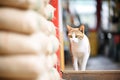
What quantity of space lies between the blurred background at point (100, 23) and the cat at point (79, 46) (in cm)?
461

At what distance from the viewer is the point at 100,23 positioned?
9.77 meters

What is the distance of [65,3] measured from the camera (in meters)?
8.87

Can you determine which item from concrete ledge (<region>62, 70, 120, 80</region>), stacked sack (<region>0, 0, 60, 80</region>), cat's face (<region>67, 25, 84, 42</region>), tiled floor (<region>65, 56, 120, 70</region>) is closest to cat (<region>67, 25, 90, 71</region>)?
cat's face (<region>67, 25, 84, 42</region>)

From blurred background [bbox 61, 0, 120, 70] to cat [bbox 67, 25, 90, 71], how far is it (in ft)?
15.1

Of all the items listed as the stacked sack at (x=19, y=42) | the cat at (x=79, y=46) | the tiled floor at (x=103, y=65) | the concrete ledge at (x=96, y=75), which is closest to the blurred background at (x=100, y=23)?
the tiled floor at (x=103, y=65)

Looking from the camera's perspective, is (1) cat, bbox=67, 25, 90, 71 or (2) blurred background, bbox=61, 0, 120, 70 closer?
(1) cat, bbox=67, 25, 90, 71

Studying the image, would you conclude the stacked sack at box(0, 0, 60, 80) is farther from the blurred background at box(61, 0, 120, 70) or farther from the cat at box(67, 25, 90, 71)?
the blurred background at box(61, 0, 120, 70)

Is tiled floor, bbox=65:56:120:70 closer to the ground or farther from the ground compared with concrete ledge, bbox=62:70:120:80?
closer to the ground

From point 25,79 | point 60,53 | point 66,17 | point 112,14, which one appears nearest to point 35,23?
point 25,79

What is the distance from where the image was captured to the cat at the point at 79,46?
2336mm

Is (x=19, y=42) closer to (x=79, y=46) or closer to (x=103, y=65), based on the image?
(x=79, y=46)

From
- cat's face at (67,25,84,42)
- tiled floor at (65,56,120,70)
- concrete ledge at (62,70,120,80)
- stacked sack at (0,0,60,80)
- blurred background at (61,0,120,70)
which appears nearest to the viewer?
stacked sack at (0,0,60,80)

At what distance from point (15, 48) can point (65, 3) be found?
7686 millimetres

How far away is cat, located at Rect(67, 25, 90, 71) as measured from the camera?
2.34m
